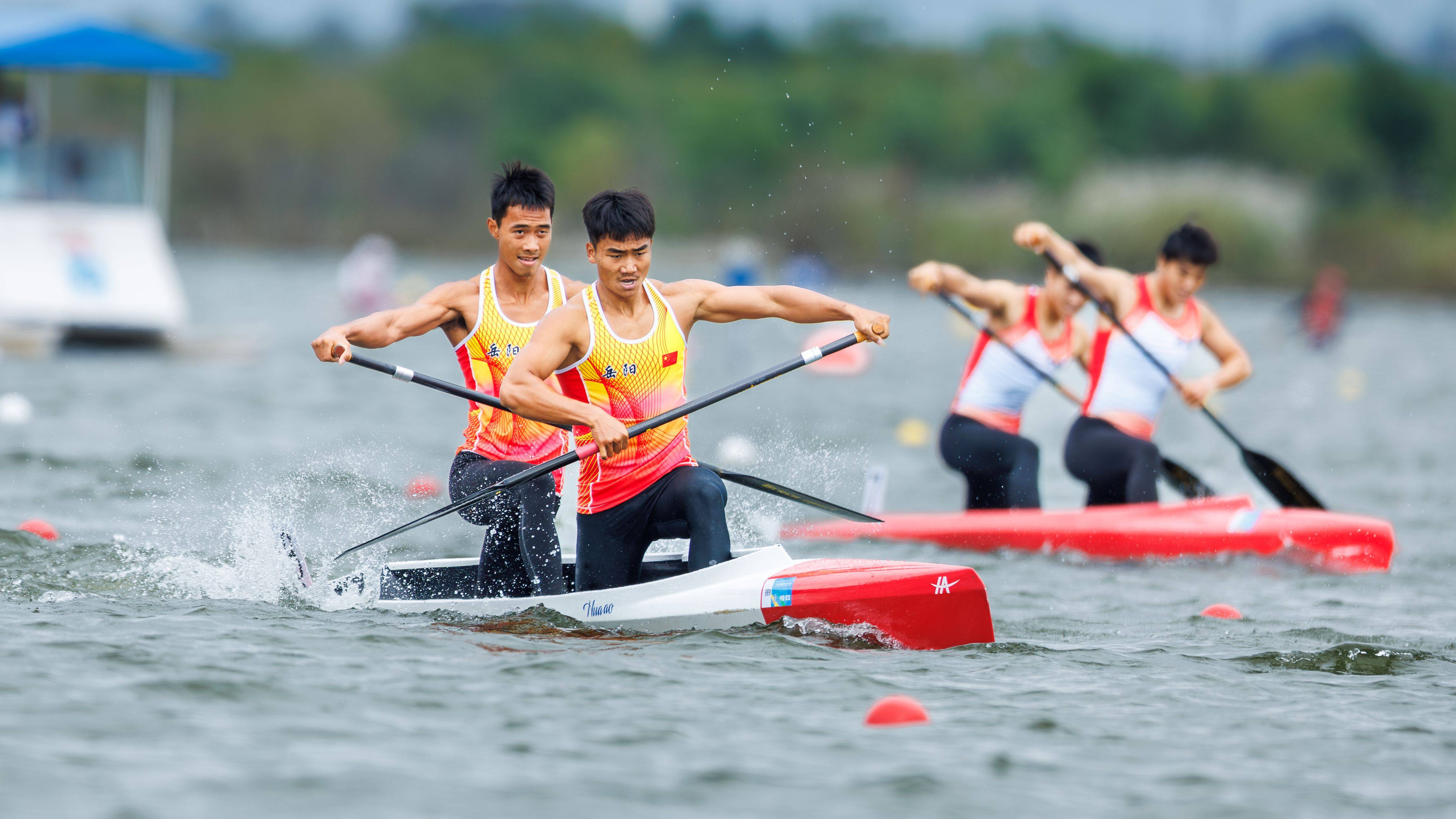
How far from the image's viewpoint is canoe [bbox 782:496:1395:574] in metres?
8.16

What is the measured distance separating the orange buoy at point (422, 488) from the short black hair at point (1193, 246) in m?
4.62

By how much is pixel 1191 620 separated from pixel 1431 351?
21.4 m

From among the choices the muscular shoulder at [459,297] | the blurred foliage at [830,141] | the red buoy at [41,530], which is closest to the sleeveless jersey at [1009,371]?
the muscular shoulder at [459,297]

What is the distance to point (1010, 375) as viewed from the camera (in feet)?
27.9

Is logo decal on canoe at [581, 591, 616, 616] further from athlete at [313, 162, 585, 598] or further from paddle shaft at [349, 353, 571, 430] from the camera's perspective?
paddle shaft at [349, 353, 571, 430]

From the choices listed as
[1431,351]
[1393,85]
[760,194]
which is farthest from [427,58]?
[1431,351]

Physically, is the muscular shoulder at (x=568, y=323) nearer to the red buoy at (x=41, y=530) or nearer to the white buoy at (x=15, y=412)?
the red buoy at (x=41, y=530)

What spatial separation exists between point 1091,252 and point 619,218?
4.03 metres

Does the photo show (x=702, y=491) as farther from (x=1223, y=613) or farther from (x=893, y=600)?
(x=1223, y=613)

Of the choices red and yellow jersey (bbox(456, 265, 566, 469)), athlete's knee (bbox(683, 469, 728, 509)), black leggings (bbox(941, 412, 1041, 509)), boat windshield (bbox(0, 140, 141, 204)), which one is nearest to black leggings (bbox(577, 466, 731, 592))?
athlete's knee (bbox(683, 469, 728, 509))

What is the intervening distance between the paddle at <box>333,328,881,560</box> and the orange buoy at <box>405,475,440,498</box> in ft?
13.2

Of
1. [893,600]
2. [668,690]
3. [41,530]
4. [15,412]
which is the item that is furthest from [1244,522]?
[15,412]

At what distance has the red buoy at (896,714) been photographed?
478 cm

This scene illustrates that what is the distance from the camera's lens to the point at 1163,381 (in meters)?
8.34
